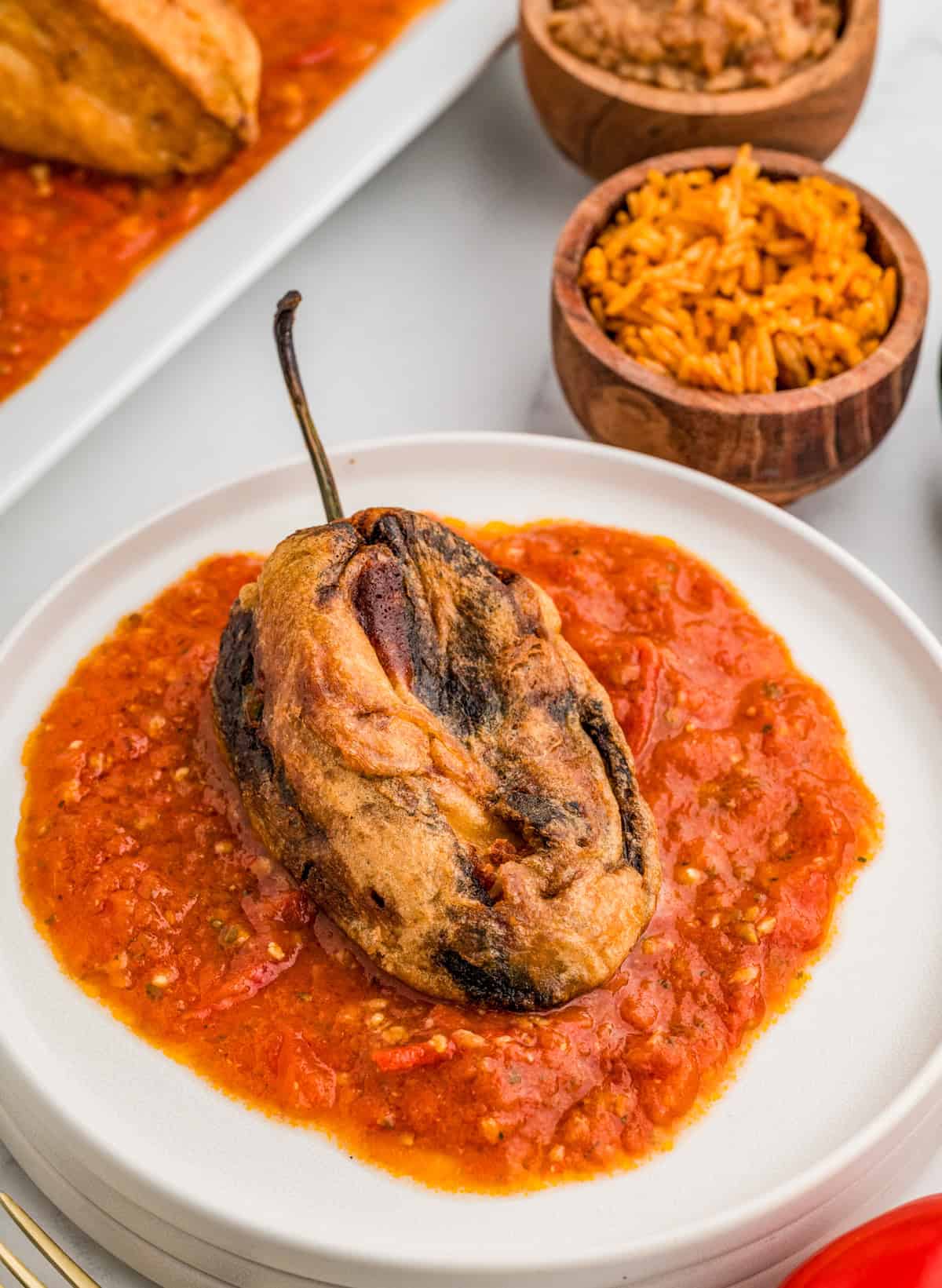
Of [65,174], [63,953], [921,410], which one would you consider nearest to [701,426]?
[921,410]

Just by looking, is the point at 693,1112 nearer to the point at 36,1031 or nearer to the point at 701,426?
the point at 36,1031

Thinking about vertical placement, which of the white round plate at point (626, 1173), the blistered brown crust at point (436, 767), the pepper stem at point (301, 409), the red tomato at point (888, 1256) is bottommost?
the red tomato at point (888, 1256)

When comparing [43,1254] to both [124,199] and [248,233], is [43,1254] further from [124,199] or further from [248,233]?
[124,199]

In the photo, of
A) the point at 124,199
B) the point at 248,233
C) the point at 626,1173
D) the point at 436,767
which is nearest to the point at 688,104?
the point at 248,233

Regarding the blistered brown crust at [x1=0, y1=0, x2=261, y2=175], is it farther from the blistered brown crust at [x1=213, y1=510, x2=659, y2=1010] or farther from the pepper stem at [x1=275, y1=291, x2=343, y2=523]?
the blistered brown crust at [x1=213, y1=510, x2=659, y2=1010]

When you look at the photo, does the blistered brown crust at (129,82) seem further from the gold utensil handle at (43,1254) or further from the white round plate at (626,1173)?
the gold utensil handle at (43,1254)

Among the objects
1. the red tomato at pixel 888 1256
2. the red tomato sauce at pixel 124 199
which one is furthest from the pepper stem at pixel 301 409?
the red tomato at pixel 888 1256
